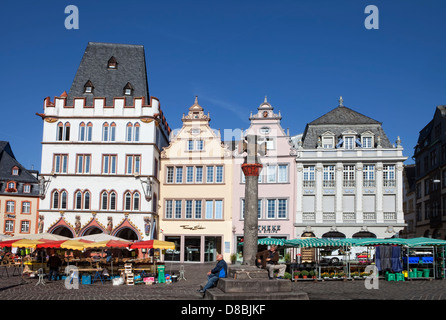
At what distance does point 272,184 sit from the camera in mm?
51062

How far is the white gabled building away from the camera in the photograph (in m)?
49.7

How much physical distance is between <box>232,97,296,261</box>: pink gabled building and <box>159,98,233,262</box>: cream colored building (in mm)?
813

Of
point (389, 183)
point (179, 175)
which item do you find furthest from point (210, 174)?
point (389, 183)

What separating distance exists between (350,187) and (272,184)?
22.1 ft

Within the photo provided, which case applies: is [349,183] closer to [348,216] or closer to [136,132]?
[348,216]

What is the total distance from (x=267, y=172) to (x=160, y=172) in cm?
985

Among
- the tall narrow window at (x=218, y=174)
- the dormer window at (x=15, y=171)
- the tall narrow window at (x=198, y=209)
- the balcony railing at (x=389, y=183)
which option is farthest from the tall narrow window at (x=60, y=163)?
the balcony railing at (x=389, y=183)

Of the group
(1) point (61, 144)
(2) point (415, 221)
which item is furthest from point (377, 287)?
(2) point (415, 221)

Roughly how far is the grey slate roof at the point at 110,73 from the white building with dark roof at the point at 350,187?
16505 mm

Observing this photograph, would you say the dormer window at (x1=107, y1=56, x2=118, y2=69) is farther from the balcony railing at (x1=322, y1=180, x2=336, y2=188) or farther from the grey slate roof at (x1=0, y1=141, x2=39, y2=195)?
the balcony railing at (x1=322, y1=180, x2=336, y2=188)

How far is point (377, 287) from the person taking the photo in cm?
2609

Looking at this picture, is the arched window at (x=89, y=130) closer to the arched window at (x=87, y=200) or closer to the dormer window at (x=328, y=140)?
the arched window at (x=87, y=200)
